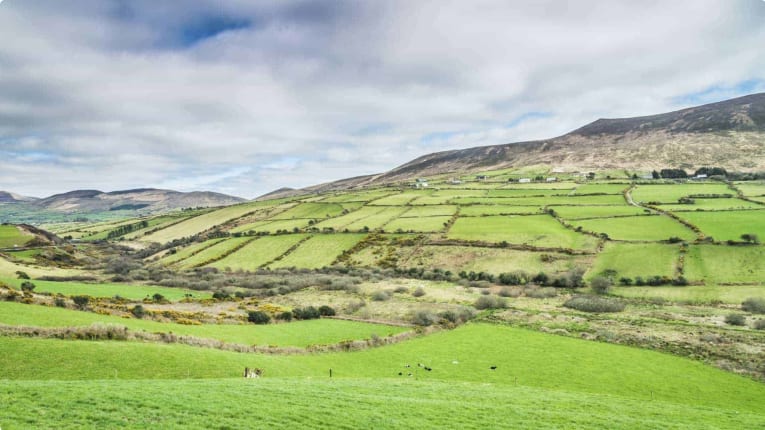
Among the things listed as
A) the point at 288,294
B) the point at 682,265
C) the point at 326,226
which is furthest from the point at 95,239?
the point at 682,265

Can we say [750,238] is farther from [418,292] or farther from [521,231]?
[418,292]

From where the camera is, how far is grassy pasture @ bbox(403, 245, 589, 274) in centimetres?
7275

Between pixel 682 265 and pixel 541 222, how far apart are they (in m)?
32.6

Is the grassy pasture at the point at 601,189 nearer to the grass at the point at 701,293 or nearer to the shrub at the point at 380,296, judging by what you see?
the grass at the point at 701,293

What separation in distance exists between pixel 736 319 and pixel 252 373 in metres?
49.7

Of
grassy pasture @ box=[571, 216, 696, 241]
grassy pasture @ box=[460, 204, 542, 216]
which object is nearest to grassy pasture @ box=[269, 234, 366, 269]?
grassy pasture @ box=[460, 204, 542, 216]

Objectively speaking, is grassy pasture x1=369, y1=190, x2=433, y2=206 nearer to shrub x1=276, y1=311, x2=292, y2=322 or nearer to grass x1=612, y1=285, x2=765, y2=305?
grass x1=612, y1=285, x2=765, y2=305

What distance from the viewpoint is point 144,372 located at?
75.8 feet

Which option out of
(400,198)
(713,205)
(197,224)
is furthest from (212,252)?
(713,205)

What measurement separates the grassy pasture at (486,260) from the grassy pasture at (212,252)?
51.4m

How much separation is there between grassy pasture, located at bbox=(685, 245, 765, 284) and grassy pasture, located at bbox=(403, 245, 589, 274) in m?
16.1

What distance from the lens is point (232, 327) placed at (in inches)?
1578

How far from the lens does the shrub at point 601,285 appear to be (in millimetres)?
61250

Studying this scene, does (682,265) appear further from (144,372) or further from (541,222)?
(144,372)
